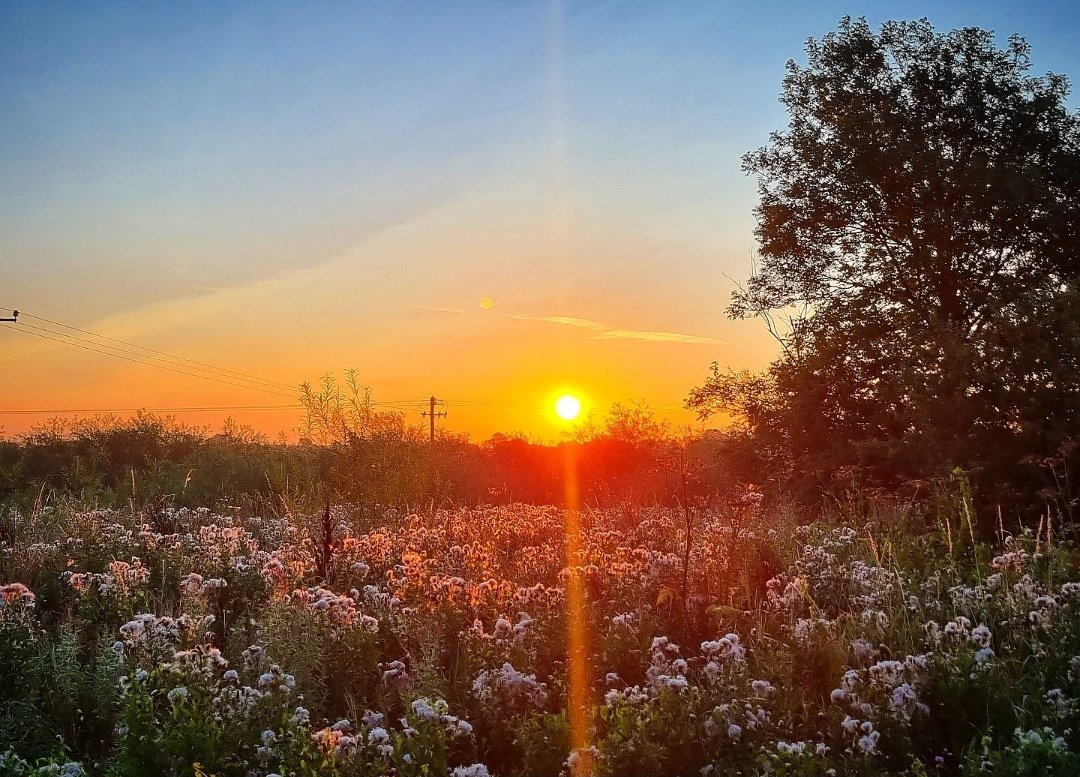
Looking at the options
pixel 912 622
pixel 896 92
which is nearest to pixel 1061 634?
pixel 912 622

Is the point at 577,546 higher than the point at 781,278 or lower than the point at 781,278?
lower

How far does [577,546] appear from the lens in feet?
27.8

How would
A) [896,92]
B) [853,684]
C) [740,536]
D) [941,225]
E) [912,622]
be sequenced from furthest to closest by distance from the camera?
[896,92]
[941,225]
[740,536]
[912,622]
[853,684]

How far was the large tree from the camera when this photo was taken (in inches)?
707

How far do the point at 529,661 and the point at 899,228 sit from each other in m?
17.1

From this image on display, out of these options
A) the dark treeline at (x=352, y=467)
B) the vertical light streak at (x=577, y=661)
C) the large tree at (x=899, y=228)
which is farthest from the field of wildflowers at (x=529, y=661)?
the large tree at (x=899, y=228)

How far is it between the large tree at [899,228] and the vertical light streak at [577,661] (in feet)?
37.6

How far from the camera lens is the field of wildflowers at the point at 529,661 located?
384 centimetres

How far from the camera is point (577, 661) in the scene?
207 inches

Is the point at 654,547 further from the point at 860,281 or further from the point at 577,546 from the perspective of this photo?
the point at 860,281

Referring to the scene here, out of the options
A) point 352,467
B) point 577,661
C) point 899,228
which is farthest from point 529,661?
point 899,228

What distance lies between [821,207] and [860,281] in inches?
73.6

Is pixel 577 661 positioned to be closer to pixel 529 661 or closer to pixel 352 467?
pixel 529 661

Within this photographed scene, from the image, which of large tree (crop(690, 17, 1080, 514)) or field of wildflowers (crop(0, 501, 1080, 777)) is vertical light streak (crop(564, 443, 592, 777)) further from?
large tree (crop(690, 17, 1080, 514))
